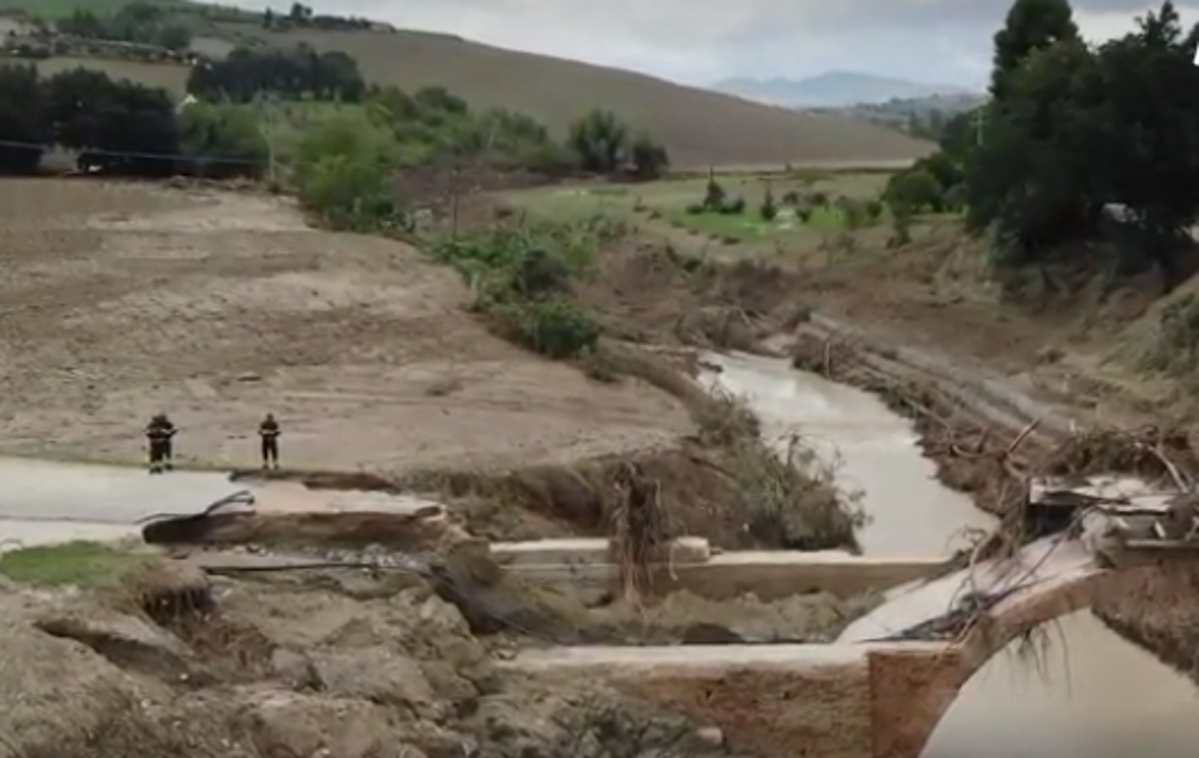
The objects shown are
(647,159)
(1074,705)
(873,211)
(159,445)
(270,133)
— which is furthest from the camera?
(647,159)

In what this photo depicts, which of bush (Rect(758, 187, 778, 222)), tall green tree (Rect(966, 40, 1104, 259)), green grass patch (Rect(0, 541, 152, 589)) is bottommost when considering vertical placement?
bush (Rect(758, 187, 778, 222))

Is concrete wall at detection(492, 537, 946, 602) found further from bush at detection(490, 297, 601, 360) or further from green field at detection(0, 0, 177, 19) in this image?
green field at detection(0, 0, 177, 19)

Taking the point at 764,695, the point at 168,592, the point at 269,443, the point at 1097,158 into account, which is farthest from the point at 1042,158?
the point at 168,592

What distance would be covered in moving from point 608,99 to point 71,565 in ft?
302

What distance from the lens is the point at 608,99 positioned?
104 m

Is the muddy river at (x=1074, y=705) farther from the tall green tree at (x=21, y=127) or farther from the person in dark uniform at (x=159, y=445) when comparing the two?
the tall green tree at (x=21, y=127)

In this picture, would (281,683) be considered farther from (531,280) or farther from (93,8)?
(93,8)

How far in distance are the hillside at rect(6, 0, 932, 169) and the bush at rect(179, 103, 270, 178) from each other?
23.8 metres

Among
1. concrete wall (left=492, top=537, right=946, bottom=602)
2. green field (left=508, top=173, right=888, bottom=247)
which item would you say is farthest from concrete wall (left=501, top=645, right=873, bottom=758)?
green field (left=508, top=173, right=888, bottom=247)

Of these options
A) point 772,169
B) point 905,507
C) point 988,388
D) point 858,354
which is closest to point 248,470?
point 905,507

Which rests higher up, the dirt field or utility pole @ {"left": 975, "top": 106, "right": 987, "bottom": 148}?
utility pole @ {"left": 975, "top": 106, "right": 987, "bottom": 148}

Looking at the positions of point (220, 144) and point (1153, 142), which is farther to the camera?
point (220, 144)

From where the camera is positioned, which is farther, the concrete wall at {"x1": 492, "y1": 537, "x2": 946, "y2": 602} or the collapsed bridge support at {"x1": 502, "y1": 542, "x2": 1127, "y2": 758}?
the concrete wall at {"x1": 492, "y1": 537, "x2": 946, "y2": 602}

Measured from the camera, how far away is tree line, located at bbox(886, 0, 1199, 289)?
3734 cm
